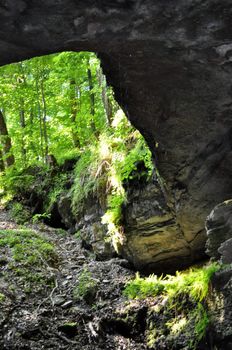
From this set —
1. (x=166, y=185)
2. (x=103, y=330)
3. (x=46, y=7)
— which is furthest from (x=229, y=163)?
(x=46, y=7)

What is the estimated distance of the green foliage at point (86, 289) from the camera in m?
6.92

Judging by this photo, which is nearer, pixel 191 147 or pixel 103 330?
pixel 103 330

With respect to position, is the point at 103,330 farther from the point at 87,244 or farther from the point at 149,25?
the point at 149,25

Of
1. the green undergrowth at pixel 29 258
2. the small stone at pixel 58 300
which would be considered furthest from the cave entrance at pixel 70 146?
the small stone at pixel 58 300

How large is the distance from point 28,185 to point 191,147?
9.37m

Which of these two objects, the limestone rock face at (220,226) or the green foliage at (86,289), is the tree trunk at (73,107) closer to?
the green foliage at (86,289)

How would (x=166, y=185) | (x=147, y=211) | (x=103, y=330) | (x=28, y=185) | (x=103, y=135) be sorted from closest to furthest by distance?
(x=103, y=330) < (x=166, y=185) < (x=147, y=211) < (x=103, y=135) < (x=28, y=185)

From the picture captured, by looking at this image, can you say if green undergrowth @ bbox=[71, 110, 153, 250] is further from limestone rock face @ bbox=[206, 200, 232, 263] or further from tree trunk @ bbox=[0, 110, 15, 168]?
tree trunk @ bbox=[0, 110, 15, 168]

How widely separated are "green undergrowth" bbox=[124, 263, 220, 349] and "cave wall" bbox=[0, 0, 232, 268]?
4.51ft

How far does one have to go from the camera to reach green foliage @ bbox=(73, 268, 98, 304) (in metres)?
6.92

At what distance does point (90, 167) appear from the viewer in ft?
33.9

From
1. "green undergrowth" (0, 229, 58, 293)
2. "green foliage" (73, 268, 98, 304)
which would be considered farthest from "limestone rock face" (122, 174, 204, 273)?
"green undergrowth" (0, 229, 58, 293)

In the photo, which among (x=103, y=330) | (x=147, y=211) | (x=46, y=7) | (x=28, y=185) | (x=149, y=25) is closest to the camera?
(x=46, y=7)

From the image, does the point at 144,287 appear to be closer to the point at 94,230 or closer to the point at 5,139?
the point at 94,230
